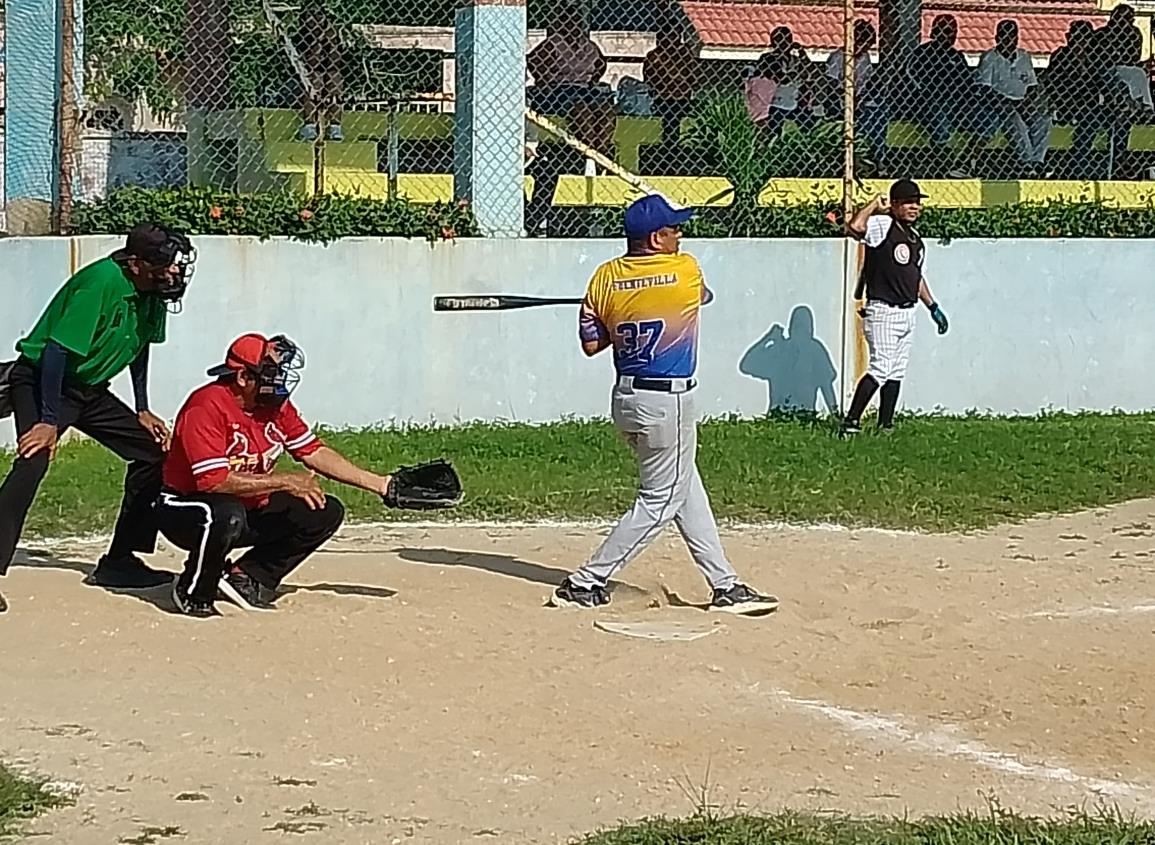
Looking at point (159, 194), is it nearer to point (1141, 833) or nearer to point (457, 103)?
point (457, 103)

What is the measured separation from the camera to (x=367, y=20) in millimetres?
15172

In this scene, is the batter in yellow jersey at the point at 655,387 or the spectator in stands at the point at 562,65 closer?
the batter in yellow jersey at the point at 655,387

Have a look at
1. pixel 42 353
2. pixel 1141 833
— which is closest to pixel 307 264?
pixel 42 353

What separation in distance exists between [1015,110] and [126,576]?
10.4m

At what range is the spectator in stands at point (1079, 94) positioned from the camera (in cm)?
1670

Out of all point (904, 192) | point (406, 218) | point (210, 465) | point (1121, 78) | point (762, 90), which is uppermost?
point (1121, 78)

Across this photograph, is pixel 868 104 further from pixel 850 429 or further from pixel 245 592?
pixel 245 592

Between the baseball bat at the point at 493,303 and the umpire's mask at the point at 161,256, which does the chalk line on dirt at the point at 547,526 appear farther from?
the umpire's mask at the point at 161,256

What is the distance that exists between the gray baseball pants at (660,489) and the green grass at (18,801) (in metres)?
3.09

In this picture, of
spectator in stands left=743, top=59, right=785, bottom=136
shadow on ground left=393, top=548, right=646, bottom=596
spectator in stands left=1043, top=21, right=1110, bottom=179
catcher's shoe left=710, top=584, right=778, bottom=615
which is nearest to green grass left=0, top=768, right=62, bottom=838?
catcher's shoe left=710, top=584, right=778, bottom=615

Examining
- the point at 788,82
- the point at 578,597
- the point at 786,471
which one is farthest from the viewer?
the point at 788,82

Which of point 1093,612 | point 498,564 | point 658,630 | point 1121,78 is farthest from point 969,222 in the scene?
point 658,630

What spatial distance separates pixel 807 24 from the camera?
21234mm

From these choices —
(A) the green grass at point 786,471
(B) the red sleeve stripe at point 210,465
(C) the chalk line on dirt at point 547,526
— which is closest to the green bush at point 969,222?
(A) the green grass at point 786,471
